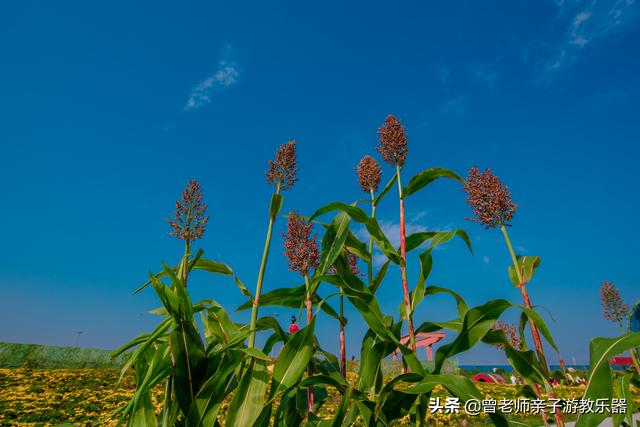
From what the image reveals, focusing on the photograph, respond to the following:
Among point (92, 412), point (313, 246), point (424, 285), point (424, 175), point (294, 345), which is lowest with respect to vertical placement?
point (92, 412)

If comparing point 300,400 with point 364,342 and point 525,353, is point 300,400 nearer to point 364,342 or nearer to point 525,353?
point 364,342

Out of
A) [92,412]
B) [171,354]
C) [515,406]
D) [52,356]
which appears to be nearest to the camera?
[171,354]

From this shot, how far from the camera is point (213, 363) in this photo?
1787mm

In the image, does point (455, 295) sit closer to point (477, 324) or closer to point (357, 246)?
point (477, 324)

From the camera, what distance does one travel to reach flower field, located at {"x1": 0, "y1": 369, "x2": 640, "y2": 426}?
18.7 ft

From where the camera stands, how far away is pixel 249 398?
1.79m

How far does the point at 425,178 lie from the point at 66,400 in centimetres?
835

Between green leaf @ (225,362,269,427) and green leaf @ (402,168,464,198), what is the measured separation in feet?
4.98

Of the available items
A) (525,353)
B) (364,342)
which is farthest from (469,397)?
(364,342)

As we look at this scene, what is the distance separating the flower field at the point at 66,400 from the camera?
18.7 ft

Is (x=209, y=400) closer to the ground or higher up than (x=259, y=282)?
closer to the ground

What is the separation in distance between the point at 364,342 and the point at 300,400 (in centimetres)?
54

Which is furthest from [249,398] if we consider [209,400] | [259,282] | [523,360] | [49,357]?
[49,357]

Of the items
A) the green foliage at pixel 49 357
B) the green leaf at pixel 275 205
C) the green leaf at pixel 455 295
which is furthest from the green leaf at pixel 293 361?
the green foliage at pixel 49 357
